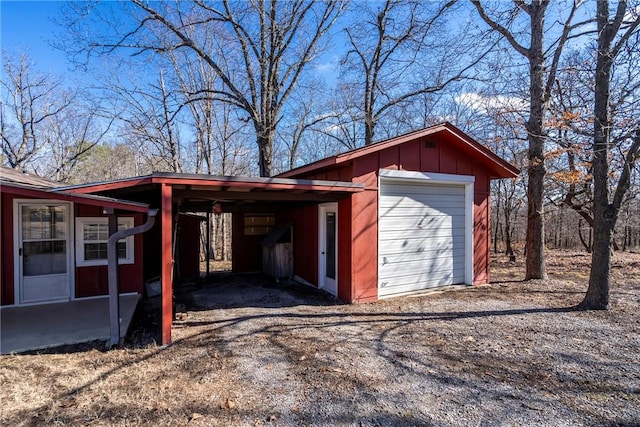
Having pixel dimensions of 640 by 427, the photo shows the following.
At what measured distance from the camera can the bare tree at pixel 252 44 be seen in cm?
1084

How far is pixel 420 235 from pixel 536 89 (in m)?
4.51

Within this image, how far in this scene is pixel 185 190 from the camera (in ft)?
17.2

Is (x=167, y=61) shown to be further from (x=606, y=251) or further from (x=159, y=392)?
(x=606, y=251)

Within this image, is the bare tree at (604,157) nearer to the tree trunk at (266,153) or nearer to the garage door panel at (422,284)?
the garage door panel at (422,284)

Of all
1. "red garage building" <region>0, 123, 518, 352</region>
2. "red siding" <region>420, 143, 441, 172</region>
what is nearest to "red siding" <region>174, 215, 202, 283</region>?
"red garage building" <region>0, 123, 518, 352</region>

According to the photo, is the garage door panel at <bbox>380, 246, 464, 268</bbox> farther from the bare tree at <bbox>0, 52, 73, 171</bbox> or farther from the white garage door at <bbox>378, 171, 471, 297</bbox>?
the bare tree at <bbox>0, 52, 73, 171</bbox>

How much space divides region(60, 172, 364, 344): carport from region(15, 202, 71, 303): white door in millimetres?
1428

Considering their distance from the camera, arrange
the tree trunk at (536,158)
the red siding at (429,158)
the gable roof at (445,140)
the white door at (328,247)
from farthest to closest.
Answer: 1. the tree trunk at (536,158)
2. the red siding at (429,158)
3. the white door at (328,247)
4. the gable roof at (445,140)

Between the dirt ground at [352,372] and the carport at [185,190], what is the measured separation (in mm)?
1022

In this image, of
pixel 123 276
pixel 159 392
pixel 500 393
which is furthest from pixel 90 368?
pixel 500 393

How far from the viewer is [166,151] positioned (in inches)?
599

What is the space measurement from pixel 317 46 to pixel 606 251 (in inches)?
466

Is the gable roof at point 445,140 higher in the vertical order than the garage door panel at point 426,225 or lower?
higher

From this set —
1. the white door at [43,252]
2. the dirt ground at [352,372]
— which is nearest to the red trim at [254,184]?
the dirt ground at [352,372]
